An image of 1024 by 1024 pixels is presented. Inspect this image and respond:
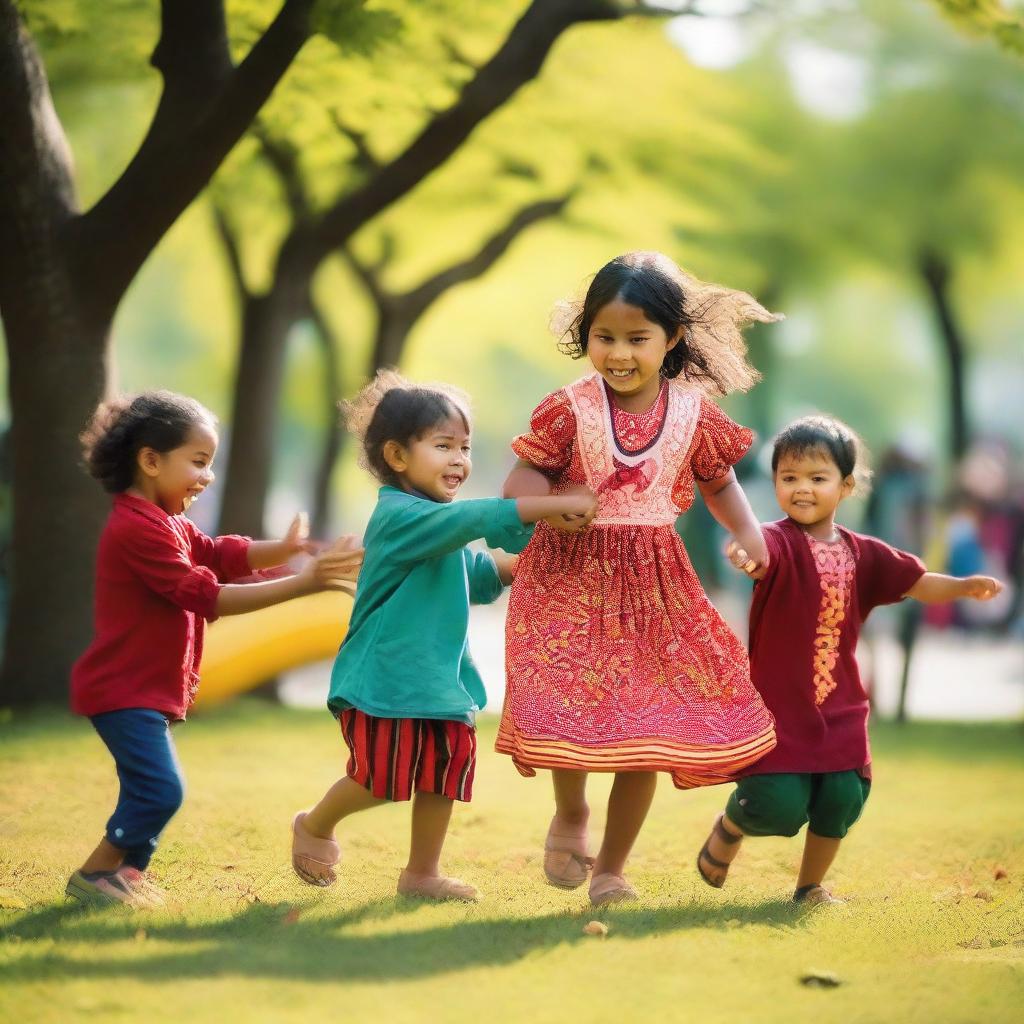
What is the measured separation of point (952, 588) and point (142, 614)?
251 centimetres

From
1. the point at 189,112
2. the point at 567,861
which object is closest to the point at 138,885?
the point at 567,861

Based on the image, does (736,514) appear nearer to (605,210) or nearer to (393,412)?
(393,412)

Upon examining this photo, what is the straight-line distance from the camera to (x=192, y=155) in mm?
7238

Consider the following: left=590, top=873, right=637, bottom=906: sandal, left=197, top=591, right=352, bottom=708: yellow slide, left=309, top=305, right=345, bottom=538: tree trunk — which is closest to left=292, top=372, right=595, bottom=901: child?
left=590, top=873, right=637, bottom=906: sandal

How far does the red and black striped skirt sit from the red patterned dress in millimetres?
178

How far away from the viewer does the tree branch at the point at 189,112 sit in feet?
22.9

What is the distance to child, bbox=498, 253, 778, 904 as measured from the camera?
15.0ft

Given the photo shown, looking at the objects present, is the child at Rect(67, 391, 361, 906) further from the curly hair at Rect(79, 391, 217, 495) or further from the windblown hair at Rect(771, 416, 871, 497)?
the windblown hair at Rect(771, 416, 871, 497)

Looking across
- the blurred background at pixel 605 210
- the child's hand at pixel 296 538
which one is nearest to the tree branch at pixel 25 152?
the blurred background at pixel 605 210

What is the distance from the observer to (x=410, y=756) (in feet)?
14.8

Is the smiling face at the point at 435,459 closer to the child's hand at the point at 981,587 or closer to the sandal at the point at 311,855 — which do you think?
the sandal at the point at 311,855

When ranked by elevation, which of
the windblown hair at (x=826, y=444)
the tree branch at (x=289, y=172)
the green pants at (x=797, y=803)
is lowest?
the green pants at (x=797, y=803)

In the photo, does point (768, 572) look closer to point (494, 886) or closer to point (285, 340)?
point (494, 886)

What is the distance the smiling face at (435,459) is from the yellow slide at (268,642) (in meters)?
5.07
